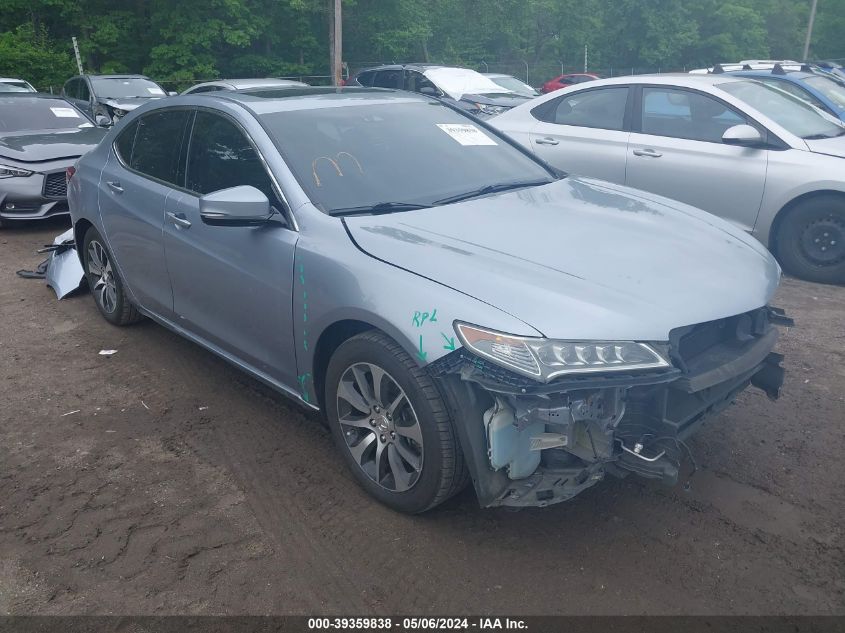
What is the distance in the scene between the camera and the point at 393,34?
32469 mm

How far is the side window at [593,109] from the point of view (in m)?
7.18

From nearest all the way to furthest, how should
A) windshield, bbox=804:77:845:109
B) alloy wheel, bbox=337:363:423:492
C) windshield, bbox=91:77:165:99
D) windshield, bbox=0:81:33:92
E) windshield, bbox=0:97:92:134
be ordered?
alloy wheel, bbox=337:363:423:492, windshield, bbox=804:77:845:109, windshield, bbox=0:97:92:134, windshield, bbox=0:81:33:92, windshield, bbox=91:77:165:99

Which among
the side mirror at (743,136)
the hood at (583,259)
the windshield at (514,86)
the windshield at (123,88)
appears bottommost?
the windshield at (123,88)

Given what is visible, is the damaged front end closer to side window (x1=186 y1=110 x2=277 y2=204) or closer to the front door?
the front door

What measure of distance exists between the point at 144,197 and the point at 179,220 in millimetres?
553

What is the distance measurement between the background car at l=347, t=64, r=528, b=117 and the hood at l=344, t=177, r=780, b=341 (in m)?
9.81

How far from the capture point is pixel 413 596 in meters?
2.76

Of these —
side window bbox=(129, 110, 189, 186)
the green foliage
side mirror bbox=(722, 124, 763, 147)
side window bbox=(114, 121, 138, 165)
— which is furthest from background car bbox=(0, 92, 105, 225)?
the green foliage

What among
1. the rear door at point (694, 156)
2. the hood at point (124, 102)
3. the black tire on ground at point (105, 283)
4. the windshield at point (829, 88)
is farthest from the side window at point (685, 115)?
the hood at point (124, 102)

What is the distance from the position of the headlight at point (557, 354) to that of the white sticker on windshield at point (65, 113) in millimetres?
9402

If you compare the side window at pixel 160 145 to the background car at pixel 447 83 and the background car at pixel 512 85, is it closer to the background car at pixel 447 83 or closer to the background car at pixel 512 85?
the background car at pixel 447 83

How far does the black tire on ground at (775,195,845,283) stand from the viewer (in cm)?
610

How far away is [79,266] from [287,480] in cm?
378

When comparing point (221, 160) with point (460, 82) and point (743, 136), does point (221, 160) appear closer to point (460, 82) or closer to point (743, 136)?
point (743, 136)
